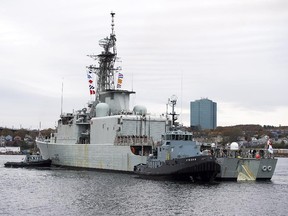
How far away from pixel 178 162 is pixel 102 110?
23.4 m

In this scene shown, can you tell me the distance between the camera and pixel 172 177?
2099 inches

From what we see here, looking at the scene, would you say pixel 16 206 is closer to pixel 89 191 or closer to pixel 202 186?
pixel 89 191

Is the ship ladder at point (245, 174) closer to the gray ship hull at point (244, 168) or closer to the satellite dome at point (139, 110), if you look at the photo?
the gray ship hull at point (244, 168)

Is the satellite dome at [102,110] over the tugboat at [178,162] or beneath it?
over

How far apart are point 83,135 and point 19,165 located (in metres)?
14.8

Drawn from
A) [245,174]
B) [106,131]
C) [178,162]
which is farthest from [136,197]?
[106,131]

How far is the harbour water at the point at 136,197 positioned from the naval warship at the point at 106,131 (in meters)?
7.38

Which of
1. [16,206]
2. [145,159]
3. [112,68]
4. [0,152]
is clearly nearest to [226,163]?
[145,159]

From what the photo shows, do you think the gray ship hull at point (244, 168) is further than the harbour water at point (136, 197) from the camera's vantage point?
Yes

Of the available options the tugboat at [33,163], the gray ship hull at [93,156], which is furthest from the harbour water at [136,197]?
the tugboat at [33,163]

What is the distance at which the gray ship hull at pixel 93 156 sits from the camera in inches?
2500

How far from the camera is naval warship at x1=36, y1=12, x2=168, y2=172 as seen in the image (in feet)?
212

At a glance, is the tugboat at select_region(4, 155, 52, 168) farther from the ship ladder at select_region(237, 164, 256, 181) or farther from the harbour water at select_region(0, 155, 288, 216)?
the ship ladder at select_region(237, 164, 256, 181)

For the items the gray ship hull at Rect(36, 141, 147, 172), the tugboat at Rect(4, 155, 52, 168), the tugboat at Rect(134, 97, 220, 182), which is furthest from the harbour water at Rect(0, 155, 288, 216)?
the tugboat at Rect(4, 155, 52, 168)
